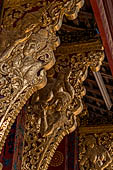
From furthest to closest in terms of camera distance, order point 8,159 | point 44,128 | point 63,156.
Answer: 1. point 63,156
2. point 44,128
3. point 8,159

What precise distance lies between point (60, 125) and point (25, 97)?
6.75 feet

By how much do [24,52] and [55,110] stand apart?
7.04 ft

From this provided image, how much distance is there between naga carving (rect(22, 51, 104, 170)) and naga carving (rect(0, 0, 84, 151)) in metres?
1.84

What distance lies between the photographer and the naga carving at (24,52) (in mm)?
3540

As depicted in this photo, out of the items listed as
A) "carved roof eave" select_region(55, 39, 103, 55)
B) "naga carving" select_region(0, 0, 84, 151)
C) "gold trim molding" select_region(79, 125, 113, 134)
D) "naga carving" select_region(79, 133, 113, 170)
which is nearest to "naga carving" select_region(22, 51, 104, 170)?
"carved roof eave" select_region(55, 39, 103, 55)

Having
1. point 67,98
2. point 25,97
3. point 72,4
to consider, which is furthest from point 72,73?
point 25,97

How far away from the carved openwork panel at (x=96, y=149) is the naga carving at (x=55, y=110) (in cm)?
245

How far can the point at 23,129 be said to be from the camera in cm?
576

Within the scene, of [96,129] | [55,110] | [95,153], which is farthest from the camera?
[96,129]

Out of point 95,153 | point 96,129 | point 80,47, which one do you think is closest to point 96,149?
point 95,153

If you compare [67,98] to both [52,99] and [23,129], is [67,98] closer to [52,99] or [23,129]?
[52,99]

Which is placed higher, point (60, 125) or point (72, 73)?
point (72, 73)

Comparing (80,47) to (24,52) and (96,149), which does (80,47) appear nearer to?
(24,52)

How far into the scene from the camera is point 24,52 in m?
3.78
